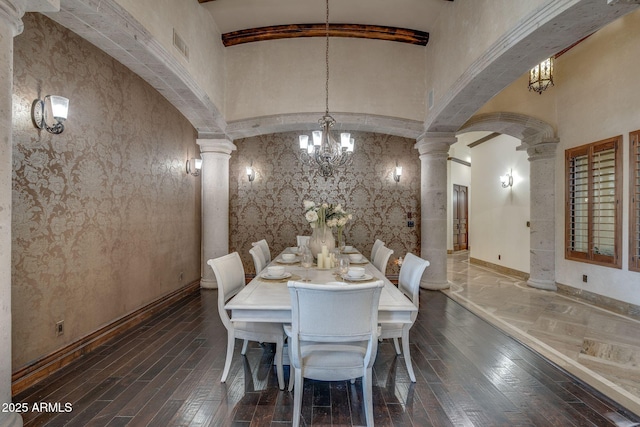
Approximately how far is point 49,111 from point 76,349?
208cm

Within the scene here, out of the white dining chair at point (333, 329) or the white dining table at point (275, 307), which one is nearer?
the white dining chair at point (333, 329)

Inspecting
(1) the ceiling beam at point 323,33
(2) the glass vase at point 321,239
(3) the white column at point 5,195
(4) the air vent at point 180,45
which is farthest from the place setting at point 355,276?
(1) the ceiling beam at point 323,33

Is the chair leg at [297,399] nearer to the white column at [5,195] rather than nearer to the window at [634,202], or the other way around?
the white column at [5,195]

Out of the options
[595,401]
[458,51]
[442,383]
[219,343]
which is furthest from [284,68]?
[595,401]

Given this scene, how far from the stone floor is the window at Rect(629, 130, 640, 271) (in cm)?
80

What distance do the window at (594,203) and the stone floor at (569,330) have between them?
824 mm

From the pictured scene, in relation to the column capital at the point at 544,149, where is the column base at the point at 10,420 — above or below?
below

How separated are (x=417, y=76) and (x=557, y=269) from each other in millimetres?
4110

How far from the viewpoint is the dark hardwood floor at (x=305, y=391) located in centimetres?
199

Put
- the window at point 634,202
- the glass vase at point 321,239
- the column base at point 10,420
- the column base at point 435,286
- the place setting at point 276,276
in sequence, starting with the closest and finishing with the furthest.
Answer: the column base at point 10,420, the place setting at point 276,276, the glass vase at point 321,239, the window at point 634,202, the column base at point 435,286

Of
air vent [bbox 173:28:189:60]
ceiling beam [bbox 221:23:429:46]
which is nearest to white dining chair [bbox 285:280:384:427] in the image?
air vent [bbox 173:28:189:60]

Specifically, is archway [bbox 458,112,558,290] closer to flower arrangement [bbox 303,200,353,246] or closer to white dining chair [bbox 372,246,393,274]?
white dining chair [bbox 372,246,393,274]

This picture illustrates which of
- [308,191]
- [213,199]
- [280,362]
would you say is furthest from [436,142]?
[280,362]

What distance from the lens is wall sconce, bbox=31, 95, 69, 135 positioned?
2436 millimetres
